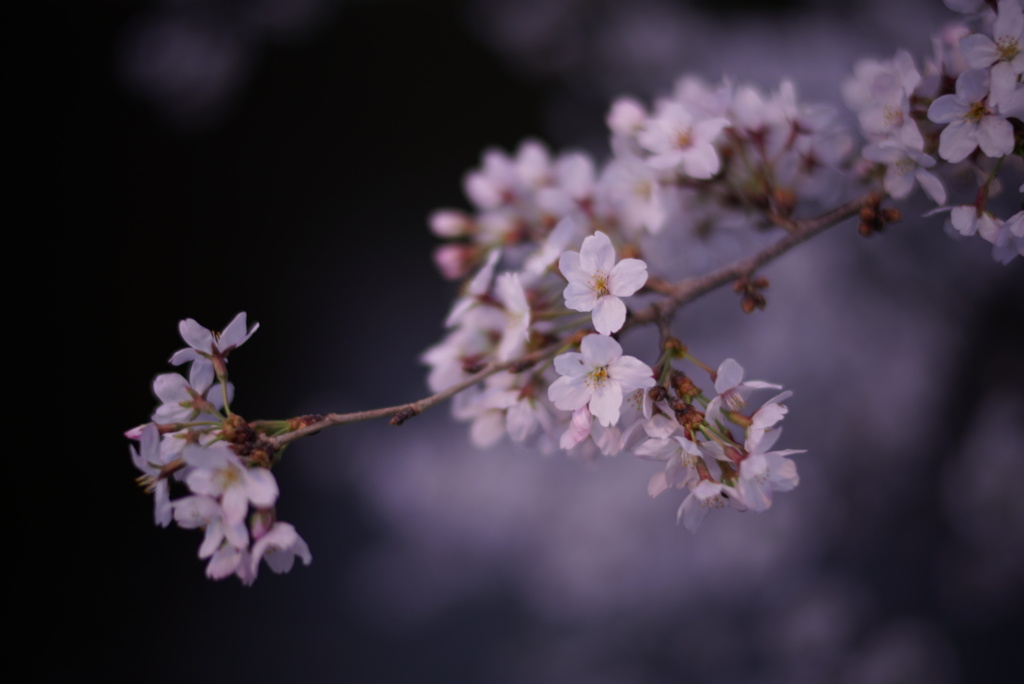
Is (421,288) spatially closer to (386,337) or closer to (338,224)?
(386,337)

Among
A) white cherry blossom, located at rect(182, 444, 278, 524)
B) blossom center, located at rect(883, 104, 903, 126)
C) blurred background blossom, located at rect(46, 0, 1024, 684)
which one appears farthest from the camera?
blurred background blossom, located at rect(46, 0, 1024, 684)

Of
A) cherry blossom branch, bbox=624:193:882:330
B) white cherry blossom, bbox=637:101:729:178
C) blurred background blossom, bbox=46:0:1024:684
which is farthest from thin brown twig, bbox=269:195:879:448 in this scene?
blurred background blossom, bbox=46:0:1024:684

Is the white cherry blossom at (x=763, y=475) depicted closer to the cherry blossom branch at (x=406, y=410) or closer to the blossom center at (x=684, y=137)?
the cherry blossom branch at (x=406, y=410)

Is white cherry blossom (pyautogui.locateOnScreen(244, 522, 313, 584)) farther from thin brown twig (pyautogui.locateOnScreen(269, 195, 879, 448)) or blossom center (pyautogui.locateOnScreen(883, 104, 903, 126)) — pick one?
blossom center (pyautogui.locateOnScreen(883, 104, 903, 126))

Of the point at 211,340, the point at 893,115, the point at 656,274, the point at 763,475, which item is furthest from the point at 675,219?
the point at 211,340

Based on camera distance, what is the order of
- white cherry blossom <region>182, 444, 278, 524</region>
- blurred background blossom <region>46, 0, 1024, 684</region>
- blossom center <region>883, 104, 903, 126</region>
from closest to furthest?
white cherry blossom <region>182, 444, 278, 524</region> < blossom center <region>883, 104, 903, 126</region> < blurred background blossom <region>46, 0, 1024, 684</region>

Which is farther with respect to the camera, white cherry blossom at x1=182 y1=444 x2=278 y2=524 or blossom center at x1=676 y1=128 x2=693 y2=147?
blossom center at x1=676 y1=128 x2=693 y2=147

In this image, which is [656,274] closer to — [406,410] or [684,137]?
[684,137]

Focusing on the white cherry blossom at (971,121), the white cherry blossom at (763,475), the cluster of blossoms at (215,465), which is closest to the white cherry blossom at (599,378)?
the white cherry blossom at (763,475)
